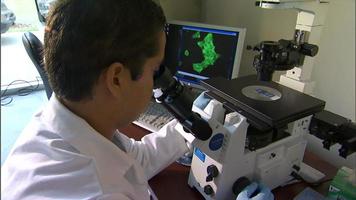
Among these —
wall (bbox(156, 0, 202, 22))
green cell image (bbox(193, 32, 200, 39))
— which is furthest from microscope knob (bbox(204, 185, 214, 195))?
wall (bbox(156, 0, 202, 22))

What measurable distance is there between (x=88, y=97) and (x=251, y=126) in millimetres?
452

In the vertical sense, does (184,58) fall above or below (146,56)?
below

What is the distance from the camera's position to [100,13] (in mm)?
579

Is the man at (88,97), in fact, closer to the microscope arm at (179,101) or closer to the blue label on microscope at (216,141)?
the microscope arm at (179,101)

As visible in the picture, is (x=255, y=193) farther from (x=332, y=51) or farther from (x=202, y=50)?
(x=202, y=50)

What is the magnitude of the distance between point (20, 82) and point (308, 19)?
290cm

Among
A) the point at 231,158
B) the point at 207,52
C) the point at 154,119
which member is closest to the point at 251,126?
the point at 231,158

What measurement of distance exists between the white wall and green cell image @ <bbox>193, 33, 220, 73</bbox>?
25 cm

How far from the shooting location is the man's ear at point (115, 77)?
0.62 meters

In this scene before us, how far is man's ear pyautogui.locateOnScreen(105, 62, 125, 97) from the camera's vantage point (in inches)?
24.3

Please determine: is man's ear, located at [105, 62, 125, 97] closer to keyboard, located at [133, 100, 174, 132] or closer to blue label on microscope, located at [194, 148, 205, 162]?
blue label on microscope, located at [194, 148, 205, 162]

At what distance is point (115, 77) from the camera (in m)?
0.63

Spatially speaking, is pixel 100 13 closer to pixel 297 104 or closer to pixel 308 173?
pixel 297 104

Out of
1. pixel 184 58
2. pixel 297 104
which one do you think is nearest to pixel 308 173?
pixel 297 104
